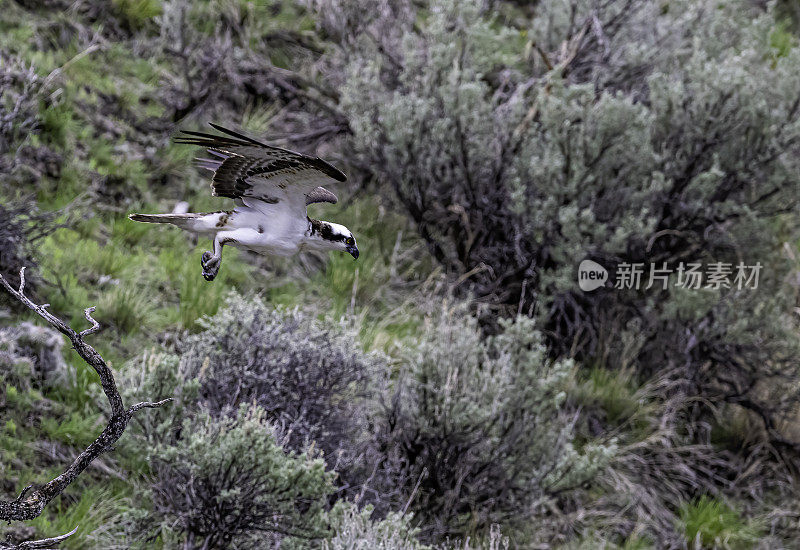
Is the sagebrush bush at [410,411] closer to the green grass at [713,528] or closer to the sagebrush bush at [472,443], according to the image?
the sagebrush bush at [472,443]

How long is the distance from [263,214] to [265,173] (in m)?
0.15

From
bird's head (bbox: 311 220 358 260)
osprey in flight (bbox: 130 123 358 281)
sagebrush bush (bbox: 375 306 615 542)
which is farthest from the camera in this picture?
sagebrush bush (bbox: 375 306 615 542)

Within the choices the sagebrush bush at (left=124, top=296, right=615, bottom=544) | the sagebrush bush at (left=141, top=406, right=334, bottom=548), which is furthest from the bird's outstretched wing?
the sagebrush bush at (left=124, top=296, right=615, bottom=544)

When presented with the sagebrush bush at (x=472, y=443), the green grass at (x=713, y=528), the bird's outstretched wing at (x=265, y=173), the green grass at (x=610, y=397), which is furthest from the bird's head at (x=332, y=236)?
the green grass at (x=713, y=528)

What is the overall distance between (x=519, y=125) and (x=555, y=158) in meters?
0.56

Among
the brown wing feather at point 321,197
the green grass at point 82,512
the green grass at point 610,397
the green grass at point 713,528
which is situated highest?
the brown wing feather at point 321,197

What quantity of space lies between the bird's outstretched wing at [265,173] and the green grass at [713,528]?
339 centimetres

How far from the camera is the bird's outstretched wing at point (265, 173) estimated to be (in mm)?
2238

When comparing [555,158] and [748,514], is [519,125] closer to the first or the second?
[555,158]

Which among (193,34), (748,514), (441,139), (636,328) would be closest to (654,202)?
(636,328)

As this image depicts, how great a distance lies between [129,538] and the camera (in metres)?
3.48

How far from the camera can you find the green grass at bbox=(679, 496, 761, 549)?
4793 mm

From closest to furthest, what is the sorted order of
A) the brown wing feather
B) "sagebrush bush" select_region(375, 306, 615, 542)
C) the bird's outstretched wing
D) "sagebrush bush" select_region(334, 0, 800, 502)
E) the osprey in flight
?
1. the bird's outstretched wing
2. the osprey in flight
3. the brown wing feather
4. "sagebrush bush" select_region(375, 306, 615, 542)
5. "sagebrush bush" select_region(334, 0, 800, 502)

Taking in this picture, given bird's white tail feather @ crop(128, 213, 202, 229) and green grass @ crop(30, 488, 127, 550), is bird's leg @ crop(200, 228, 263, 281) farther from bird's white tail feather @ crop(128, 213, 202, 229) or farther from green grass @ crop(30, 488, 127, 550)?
green grass @ crop(30, 488, 127, 550)
